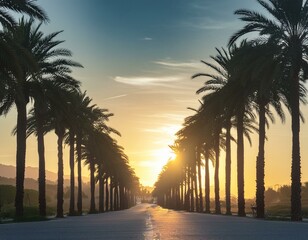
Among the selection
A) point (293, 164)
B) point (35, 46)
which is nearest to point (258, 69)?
point (293, 164)

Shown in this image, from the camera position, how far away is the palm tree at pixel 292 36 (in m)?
31.3

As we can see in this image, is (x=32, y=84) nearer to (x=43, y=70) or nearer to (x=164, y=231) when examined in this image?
(x=43, y=70)

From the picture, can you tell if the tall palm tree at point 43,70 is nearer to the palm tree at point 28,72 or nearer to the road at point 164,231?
the palm tree at point 28,72

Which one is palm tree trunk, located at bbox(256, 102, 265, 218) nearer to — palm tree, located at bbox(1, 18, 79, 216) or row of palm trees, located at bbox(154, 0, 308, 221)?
row of palm trees, located at bbox(154, 0, 308, 221)

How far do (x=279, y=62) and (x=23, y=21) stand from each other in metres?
16.7

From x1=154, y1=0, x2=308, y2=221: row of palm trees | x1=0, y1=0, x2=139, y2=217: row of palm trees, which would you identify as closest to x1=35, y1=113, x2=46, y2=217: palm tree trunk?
x1=0, y1=0, x2=139, y2=217: row of palm trees

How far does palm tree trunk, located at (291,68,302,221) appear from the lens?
31375mm

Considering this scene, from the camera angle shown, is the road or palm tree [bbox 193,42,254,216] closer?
the road

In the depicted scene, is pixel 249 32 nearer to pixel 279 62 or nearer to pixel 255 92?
pixel 279 62

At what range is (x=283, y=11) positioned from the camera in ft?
104

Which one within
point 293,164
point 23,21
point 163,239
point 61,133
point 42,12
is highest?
point 23,21

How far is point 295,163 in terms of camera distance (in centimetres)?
3181

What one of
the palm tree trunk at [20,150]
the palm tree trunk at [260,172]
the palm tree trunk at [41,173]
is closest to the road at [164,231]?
the palm tree trunk at [20,150]

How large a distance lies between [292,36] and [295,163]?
7.19 metres
